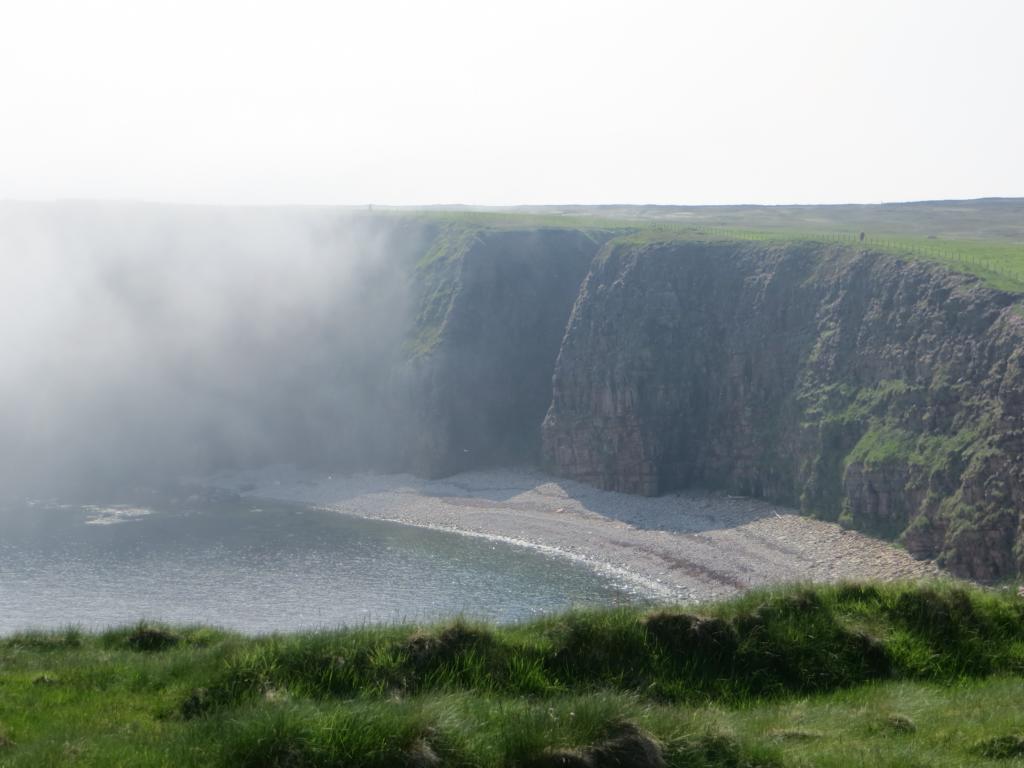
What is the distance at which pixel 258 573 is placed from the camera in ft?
225

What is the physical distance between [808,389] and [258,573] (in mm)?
47114

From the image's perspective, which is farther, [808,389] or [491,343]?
[491,343]

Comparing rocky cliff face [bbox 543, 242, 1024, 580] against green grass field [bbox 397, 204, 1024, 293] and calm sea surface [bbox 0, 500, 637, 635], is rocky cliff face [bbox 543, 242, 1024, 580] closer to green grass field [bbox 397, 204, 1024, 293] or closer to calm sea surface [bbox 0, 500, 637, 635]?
green grass field [bbox 397, 204, 1024, 293]

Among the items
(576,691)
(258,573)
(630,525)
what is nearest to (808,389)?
(630,525)

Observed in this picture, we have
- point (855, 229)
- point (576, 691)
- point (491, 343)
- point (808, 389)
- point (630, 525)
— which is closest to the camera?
point (576, 691)

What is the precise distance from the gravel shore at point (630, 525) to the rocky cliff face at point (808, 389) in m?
2.93

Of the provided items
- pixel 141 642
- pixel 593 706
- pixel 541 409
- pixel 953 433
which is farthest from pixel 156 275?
pixel 593 706

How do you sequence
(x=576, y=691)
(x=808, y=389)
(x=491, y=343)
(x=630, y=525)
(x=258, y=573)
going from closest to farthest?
(x=576, y=691) → (x=258, y=573) → (x=630, y=525) → (x=808, y=389) → (x=491, y=343)

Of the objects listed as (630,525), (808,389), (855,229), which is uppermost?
(855,229)

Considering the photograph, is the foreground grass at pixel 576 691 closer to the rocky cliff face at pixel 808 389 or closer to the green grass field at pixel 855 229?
the rocky cliff face at pixel 808 389

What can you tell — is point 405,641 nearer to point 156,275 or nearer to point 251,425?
point 251,425

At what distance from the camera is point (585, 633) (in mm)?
15297

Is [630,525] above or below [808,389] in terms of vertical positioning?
below

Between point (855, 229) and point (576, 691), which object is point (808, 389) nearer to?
point (855, 229)
